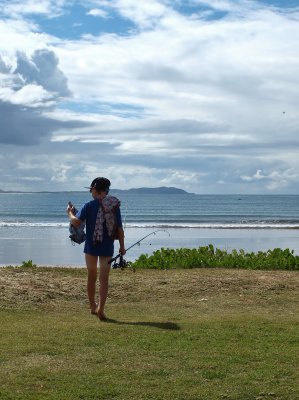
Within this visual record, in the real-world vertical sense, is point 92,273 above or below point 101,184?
below

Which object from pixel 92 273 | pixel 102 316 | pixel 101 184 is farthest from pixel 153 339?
pixel 101 184

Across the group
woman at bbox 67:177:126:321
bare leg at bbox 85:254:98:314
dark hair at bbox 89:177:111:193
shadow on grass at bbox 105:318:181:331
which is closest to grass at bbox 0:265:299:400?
shadow on grass at bbox 105:318:181:331

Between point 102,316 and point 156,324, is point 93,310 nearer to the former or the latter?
point 102,316

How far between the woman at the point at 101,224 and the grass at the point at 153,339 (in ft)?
2.33

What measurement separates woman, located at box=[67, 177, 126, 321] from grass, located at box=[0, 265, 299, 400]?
71 cm

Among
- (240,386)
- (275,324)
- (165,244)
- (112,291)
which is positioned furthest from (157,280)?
(165,244)

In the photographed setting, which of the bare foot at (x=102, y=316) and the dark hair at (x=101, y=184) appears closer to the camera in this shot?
the bare foot at (x=102, y=316)

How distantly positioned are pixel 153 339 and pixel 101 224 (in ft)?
6.32

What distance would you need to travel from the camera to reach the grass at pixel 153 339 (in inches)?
220

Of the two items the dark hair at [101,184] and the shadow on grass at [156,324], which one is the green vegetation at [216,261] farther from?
the shadow on grass at [156,324]

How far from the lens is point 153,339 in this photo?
729 cm

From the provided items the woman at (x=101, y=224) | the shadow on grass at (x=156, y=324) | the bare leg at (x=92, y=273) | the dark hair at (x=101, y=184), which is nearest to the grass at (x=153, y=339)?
the shadow on grass at (x=156, y=324)

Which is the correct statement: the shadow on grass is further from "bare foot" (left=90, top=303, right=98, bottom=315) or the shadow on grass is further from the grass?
"bare foot" (left=90, top=303, right=98, bottom=315)

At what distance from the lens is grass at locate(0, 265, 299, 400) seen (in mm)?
5586
